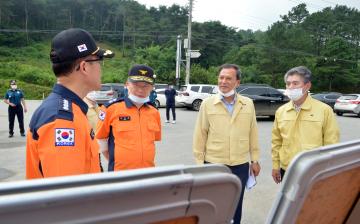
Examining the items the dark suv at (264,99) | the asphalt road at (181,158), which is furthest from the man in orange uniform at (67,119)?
the dark suv at (264,99)

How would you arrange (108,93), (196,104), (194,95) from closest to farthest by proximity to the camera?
(108,93)
(194,95)
(196,104)

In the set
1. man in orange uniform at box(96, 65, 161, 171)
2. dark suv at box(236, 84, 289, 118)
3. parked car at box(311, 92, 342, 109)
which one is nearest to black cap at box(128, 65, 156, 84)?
man in orange uniform at box(96, 65, 161, 171)

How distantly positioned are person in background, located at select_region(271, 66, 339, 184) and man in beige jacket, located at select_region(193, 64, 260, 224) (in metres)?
0.25

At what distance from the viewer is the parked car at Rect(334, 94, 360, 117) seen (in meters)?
19.8

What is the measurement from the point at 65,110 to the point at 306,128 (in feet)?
8.16

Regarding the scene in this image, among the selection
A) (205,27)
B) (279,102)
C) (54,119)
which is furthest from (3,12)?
(54,119)

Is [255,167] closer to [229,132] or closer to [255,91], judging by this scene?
[229,132]

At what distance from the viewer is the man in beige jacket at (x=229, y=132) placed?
11.5 feet

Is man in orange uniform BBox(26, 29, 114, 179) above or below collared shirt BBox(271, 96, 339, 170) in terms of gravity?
above

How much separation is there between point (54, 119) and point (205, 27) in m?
62.8

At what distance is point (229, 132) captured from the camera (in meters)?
3.52

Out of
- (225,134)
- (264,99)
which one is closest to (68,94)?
(225,134)

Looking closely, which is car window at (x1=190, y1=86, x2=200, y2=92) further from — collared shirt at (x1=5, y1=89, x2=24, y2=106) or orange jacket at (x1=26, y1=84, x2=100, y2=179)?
orange jacket at (x1=26, y1=84, x2=100, y2=179)

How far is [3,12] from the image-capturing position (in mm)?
69375
